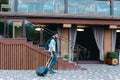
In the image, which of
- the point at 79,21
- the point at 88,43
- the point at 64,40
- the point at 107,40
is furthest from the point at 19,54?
the point at 107,40

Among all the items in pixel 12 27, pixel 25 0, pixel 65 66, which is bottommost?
pixel 65 66

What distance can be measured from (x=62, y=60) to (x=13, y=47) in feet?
8.40

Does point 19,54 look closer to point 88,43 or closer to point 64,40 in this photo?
point 64,40

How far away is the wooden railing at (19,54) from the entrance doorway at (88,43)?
5.35 meters

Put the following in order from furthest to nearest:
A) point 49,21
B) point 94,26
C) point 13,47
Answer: point 94,26, point 49,21, point 13,47

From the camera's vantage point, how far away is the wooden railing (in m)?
16.8

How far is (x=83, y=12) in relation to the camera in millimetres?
21016

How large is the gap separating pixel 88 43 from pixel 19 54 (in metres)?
6.49

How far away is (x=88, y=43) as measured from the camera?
72.2 feet

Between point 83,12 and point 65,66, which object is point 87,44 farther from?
point 65,66

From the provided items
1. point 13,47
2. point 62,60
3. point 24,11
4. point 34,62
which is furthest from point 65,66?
point 24,11

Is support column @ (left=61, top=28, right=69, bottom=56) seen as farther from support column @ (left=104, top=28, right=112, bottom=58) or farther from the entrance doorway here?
support column @ (left=104, top=28, right=112, bottom=58)

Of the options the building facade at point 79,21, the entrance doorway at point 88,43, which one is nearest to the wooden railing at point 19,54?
the building facade at point 79,21

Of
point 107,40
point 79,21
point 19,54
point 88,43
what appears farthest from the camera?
point 88,43
